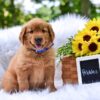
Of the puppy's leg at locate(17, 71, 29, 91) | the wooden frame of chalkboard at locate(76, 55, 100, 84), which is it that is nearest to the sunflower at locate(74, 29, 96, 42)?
the wooden frame of chalkboard at locate(76, 55, 100, 84)

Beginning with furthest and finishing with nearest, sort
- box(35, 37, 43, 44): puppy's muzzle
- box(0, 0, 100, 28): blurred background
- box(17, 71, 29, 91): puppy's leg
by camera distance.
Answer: box(0, 0, 100, 28): blurred background, box(17, 71, 29, 91): puppy's leg, box(35, 37, 43, 44): puppy's muzzle

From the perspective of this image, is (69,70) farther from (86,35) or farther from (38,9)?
(38,9)

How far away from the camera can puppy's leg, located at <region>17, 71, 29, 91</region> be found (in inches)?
91.4

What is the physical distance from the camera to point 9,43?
301cm

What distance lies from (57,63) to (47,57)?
0.32 metres

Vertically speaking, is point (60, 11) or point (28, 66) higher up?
point (60, 11)

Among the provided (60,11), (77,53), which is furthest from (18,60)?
(60,11)

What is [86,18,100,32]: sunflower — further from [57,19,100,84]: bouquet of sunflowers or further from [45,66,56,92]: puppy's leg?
[45,66,56,92]: puppy's leg

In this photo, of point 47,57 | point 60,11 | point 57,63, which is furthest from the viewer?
point 60,11

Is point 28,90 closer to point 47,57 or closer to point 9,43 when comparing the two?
point 47,57

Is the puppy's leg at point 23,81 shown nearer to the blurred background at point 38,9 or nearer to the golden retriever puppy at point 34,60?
the golden retriever puppy at point 34,60

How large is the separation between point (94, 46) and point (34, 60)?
339mm

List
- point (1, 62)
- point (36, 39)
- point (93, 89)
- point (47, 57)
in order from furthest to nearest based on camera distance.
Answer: point (1, 62) → point (47, 57) → point (36, 39) → point (93, 89)

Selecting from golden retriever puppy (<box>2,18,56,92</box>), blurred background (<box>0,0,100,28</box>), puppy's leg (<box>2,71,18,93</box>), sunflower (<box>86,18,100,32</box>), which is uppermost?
blurred background (<box>0,0,100,28</box>)
